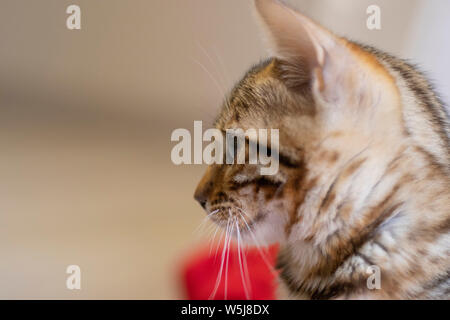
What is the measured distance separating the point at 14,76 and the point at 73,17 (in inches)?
5.2

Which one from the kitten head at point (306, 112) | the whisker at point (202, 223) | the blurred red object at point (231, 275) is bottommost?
the blurred red object at point (231, 275)

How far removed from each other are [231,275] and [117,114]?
1.06 feet

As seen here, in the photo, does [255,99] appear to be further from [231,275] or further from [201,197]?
[231,275]

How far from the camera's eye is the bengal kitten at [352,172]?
0.51 m

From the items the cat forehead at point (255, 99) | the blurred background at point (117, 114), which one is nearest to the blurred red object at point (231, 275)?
the blurred background at point (117, 114)

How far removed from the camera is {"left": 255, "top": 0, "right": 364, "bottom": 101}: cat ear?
1.56 ft

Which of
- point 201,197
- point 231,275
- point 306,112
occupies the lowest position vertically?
point 231,275

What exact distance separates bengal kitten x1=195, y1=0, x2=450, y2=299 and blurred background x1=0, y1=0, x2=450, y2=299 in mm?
111

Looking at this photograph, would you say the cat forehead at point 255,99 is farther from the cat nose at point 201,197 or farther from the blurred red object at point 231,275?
the blurred red object at point 231,275

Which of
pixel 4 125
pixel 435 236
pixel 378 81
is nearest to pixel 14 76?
pixel 4 125

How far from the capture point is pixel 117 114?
25.7 inches

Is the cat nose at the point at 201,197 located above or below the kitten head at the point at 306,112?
below

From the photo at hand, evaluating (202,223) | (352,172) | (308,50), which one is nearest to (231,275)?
(202,223)

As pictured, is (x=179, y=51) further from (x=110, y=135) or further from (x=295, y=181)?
(x=295, y=181)
